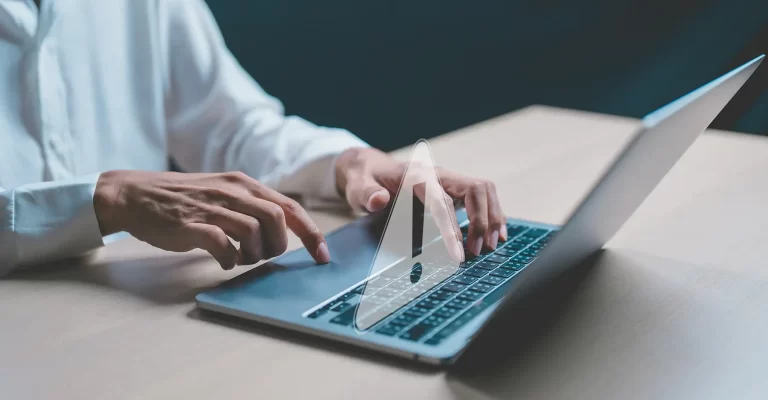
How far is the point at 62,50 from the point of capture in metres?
Answer: 1.20

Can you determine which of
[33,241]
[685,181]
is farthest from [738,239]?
[33,241]

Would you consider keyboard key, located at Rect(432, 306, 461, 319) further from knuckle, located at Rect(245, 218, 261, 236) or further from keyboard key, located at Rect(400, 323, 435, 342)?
knuckle, located at Rect(245, 218, 261, 236)

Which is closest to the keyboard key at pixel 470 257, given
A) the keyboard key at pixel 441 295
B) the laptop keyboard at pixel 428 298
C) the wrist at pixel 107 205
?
the laptop keyboard at pixel 428 298

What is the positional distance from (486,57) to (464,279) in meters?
1.75

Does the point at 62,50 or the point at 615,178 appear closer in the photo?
the point at 615,178

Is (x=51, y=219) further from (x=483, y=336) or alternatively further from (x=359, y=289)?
(x=483, y=336)

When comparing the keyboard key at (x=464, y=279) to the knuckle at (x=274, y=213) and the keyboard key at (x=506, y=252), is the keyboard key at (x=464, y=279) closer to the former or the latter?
the keyboard key at (x=506, y=252)

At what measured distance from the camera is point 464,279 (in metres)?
0.72

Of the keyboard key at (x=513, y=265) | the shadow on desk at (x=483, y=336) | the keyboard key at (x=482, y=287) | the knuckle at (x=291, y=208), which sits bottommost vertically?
the shadow on desk at (x=483, y=336)

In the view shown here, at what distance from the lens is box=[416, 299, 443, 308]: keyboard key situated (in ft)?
2.14

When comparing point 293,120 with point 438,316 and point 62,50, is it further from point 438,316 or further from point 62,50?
point 438,316

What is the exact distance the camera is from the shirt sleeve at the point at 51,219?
81cm

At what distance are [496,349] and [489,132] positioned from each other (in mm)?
837

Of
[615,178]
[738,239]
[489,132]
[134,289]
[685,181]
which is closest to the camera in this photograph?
[615,178]
